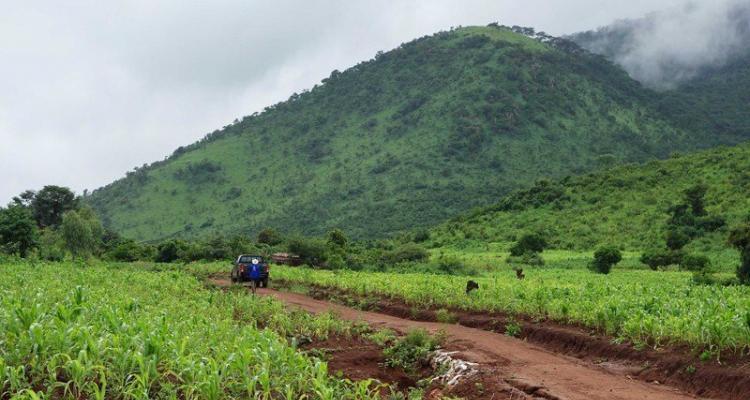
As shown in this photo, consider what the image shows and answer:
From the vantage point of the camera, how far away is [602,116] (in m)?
135

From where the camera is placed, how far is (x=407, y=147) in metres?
128

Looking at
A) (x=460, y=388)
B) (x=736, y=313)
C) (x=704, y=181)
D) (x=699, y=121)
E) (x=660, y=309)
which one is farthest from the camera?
(x=699, y=121)

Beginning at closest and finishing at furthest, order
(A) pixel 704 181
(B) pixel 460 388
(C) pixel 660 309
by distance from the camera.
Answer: (B) pixel 460 388
(C) pixel 660 309
(A) pixel 704 181

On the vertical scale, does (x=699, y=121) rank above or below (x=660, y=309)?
above

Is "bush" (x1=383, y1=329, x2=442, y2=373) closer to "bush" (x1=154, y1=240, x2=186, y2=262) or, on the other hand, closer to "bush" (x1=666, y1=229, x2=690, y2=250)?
"bush" (x1=666, y1=229, x2=690, y2=250)

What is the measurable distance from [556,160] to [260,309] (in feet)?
356

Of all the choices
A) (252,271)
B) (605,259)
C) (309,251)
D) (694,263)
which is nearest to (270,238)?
(309,251)

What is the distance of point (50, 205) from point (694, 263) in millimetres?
72891

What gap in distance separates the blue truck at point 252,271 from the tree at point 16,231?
75.4ft

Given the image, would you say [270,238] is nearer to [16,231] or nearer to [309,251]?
[309,251]

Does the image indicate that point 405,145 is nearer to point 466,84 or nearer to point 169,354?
point 466,84

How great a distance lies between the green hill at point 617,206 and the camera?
2142 inches

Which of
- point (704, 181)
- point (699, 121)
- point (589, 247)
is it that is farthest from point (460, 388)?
point (699, 121)

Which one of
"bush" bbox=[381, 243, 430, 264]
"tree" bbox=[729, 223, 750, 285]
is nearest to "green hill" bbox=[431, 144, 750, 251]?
"bush" bbox=[381, 243, 430, 264]
